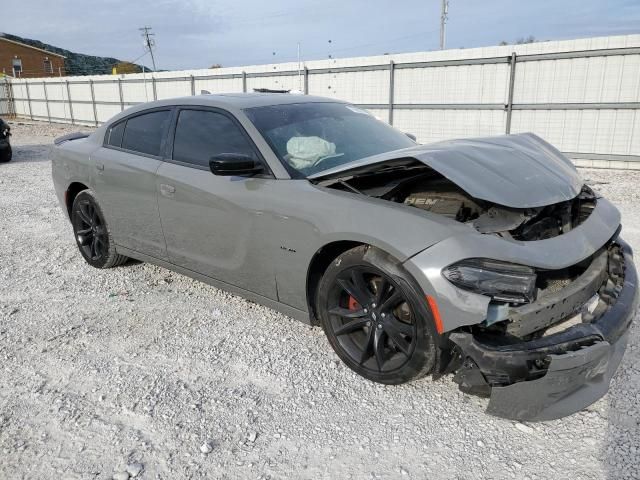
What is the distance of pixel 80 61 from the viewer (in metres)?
78.8

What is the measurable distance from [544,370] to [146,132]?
350cm

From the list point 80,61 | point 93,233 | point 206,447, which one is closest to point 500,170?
point 206,447

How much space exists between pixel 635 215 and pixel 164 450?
682 cm

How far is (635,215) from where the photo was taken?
6855 millimetres

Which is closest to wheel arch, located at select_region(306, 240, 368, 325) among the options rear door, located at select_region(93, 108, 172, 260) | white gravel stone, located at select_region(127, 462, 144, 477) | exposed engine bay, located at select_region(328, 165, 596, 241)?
exposed engine bay, located at select_region(328, 165, 596, 241)

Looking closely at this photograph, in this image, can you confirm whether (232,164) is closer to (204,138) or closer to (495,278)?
(204,138)

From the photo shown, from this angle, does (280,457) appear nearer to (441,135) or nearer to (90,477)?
(90,477)

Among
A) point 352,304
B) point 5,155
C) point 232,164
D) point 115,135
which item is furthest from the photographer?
point 5,155

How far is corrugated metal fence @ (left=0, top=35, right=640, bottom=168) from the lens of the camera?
10.9 meters

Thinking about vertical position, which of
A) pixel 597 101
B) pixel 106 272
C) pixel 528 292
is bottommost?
pixel 106 272

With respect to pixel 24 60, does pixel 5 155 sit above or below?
below

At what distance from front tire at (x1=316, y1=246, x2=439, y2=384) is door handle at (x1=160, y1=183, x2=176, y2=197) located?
1511mm

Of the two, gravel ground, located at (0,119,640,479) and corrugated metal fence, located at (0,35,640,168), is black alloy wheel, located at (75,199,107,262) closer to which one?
gravel ground, located at (0,119,640,479)

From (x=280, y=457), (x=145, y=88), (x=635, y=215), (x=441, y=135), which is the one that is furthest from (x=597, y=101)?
(x=145, y=88)
